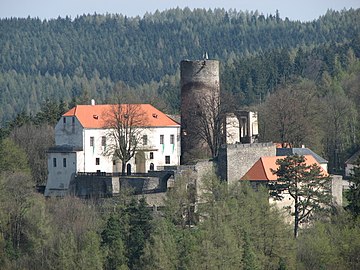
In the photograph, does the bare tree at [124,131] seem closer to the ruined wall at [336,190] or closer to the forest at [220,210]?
the forest at [220,210]

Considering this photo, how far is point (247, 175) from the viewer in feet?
180

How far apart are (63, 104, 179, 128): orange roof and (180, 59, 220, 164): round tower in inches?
32.2

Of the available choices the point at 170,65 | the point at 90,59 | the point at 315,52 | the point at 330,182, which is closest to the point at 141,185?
the point at 330,182

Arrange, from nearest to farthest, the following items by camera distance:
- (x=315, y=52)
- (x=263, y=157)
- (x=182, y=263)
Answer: (x=182, y=263) → (x=263, y=157) → (x=315, y=52)

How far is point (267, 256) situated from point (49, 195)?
44.0 ft

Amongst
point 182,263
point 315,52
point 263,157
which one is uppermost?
point 315,52

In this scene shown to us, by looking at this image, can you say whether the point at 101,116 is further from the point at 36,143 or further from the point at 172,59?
the point at 172,59

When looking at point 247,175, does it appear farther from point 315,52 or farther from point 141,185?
point 315,52

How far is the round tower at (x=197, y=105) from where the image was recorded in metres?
58.6

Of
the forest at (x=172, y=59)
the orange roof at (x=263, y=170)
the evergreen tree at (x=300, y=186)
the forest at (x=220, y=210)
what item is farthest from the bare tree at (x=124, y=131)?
the forest at (x=172, y=59)

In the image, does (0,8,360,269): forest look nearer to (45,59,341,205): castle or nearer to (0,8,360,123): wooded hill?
(45,59,341,205): castle

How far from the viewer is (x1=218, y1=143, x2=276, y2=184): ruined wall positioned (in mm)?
54781

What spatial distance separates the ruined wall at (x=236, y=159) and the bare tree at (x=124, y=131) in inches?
179

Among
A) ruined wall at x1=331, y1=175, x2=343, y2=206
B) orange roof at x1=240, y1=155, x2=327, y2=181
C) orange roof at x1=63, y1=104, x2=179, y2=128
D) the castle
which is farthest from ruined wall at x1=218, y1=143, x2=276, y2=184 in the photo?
orange roof at x1=63, y1=104, x2=179, y2=128
